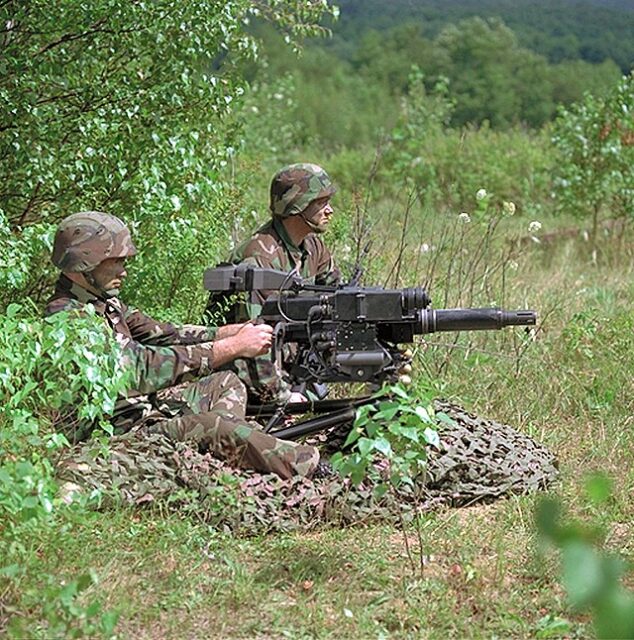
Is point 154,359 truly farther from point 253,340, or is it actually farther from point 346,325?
point 346,325

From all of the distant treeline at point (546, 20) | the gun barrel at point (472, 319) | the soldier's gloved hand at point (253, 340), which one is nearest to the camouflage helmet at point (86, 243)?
the soldier's gloved hand at point (253, 340)

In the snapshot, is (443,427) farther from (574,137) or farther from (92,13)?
(574,137)

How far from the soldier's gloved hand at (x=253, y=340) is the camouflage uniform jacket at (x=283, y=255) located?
37 cm

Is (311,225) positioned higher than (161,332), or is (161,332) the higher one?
(311,225)

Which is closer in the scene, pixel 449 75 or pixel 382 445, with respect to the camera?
pixel 382 445

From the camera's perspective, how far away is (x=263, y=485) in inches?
204

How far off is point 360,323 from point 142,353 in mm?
991

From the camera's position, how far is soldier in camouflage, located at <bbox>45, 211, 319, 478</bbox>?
534 cm

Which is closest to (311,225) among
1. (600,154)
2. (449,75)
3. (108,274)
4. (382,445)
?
(108,274)

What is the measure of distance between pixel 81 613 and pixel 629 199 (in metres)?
8.93

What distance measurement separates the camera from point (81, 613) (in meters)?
3.55

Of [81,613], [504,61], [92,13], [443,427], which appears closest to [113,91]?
[92,13]

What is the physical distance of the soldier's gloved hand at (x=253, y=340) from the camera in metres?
5.63

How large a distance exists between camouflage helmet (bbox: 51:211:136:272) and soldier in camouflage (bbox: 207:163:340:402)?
957 mm
